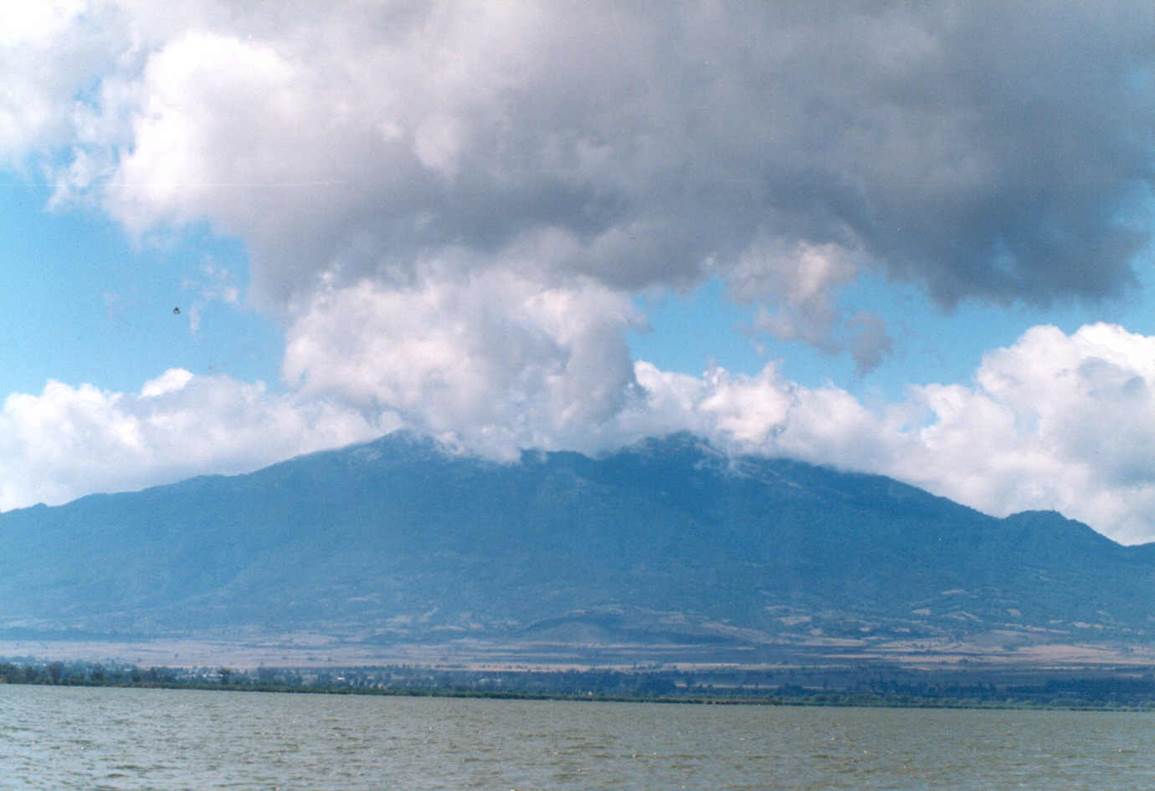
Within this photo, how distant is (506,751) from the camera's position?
95.4 meters

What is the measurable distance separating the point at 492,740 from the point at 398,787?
42.5 meters

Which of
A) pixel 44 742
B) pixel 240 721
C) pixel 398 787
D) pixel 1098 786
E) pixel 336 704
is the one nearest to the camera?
pixel 398 787

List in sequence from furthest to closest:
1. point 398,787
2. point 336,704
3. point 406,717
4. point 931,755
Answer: point 336,704, point 406,717, point 931,755, point 398,787

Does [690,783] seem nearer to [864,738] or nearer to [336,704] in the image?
[864,738]

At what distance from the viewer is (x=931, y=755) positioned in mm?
106438

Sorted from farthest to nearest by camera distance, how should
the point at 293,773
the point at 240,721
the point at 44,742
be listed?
the point at 240,721, the point at 44,742, the point at 293,773

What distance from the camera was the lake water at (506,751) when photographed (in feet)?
237

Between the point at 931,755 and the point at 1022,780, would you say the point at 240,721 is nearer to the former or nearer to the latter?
the point at 931,755

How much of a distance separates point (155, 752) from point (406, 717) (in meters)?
64.9

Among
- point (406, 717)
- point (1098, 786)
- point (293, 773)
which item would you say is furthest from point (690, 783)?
point (406, 717)

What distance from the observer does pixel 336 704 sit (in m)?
179

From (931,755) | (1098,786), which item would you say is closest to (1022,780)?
(1098,786)

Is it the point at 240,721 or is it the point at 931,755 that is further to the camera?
the point at 240,721

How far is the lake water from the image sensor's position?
2840 inches
